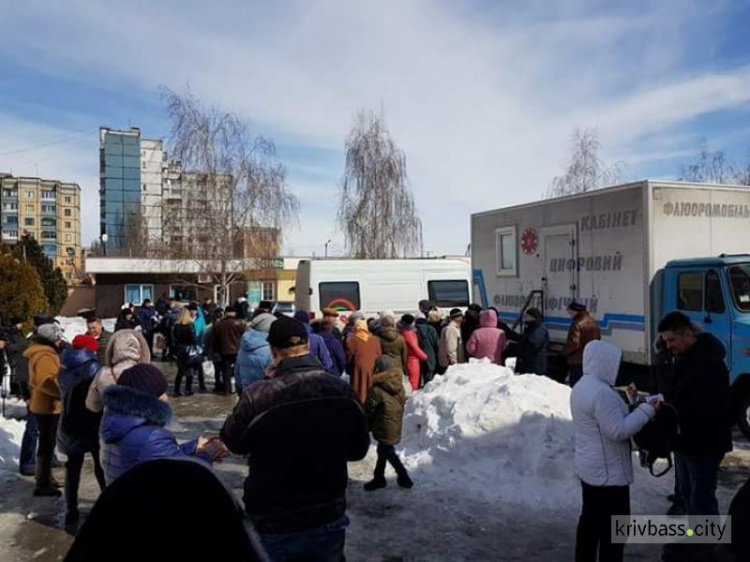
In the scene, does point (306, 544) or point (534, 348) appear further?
point (534, 348)

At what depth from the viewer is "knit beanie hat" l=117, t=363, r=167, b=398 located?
3703 millimetres

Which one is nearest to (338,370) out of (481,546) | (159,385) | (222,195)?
(481,546)

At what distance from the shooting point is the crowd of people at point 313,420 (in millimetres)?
2855

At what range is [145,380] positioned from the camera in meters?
3.74

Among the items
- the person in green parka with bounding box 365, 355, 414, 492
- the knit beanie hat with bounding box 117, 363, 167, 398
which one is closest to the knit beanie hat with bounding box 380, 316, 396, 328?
the person in green parka with bounding box 365, 355, 414, 492

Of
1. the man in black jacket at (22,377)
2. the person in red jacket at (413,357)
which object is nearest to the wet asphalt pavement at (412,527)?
the man in black jacket at (22,377)

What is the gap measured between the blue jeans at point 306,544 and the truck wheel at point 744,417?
7.12 metres

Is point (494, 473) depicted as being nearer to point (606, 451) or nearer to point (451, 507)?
point (451, 507)

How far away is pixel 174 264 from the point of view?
2898 centimetres

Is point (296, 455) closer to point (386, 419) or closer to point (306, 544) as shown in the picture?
point (306, 544)

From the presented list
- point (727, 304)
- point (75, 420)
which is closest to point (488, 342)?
point (727, 304)

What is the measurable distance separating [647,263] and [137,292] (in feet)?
119

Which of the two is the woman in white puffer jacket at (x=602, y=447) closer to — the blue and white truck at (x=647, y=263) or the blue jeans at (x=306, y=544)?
the blue jeans at (x=306, y=544)

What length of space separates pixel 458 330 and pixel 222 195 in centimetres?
1779
